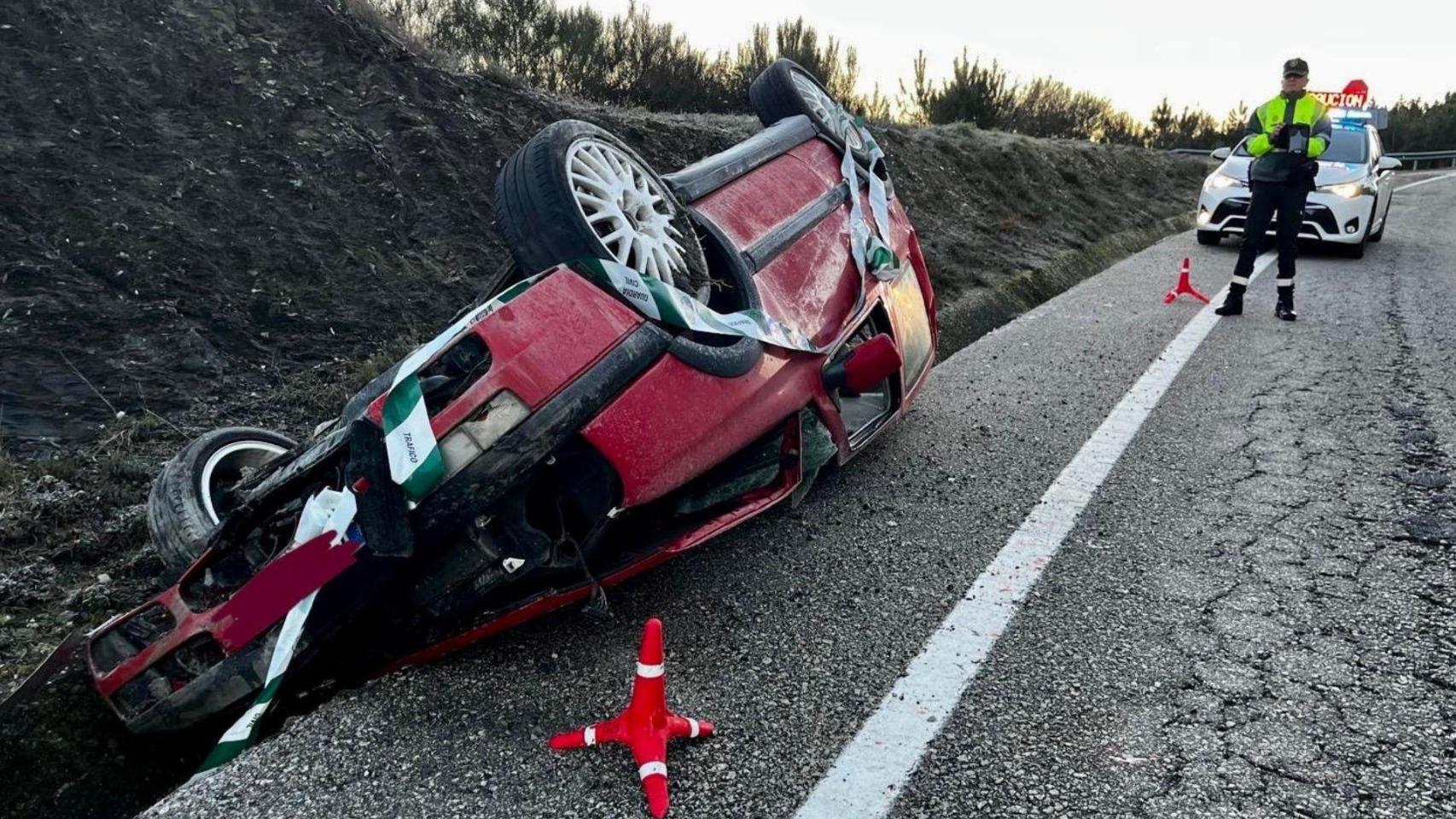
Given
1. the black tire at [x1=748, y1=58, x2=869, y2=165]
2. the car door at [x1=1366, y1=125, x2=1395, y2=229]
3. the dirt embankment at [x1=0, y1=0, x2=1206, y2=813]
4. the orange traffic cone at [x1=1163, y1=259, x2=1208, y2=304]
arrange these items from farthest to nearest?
the car door at [x1=1366, y1=125, x2=1395, y2=229] → the orange traffic cone at [x1=1163, y1=259, x2=1208, y2=304] → the black tire at [x1=748, y1=58, x2=869, y2=165] → the dirt embankment at [x1=0, y1=0, x2=1206, y2=813]

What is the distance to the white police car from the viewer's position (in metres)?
9.27

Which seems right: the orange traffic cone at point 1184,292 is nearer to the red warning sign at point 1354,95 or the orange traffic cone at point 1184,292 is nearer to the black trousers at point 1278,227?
the black trousers at point 1278,227

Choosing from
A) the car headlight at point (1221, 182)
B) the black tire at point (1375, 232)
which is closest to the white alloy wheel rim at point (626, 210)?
the car headlight at point (1221, 182)

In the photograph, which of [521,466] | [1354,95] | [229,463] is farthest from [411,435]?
[1354,95]

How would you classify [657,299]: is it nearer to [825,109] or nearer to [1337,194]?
[825,109]

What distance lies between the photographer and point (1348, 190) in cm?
930

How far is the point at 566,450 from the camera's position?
2438mm

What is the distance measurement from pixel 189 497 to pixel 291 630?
94 centimetres

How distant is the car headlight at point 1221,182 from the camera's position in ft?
32.1

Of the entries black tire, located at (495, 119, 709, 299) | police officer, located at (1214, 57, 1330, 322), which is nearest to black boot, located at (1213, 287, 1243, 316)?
police officer, located at (1214, 57, 1330, 322)

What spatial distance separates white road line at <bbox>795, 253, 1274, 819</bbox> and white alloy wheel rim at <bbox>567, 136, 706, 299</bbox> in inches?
50.6

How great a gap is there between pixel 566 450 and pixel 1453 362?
5241mm

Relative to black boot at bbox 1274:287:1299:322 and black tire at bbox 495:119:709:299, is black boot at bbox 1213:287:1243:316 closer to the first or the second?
black boot at bbox 1274:287:1299:322

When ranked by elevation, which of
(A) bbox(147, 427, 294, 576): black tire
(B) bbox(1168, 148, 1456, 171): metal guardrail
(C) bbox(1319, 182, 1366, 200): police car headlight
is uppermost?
(C) bbox(1319, 182, 1366, 200): police car headlight
